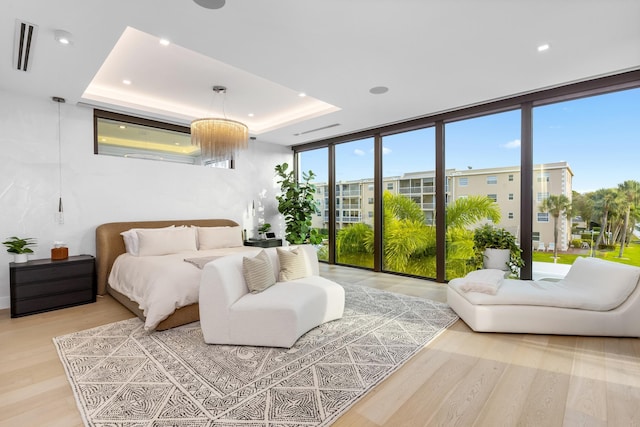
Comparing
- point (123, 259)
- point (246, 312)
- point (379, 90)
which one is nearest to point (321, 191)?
point (379, 90)

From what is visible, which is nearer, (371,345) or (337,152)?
(371,345)

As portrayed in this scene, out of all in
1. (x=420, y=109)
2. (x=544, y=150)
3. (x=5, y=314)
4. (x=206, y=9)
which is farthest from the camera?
(x=420, y=109)

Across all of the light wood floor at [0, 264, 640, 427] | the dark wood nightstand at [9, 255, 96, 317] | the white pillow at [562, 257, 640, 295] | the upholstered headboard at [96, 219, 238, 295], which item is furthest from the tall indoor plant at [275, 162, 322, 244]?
the white pillow at [562, 257, 640, 295]

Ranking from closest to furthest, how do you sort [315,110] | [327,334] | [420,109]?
[327,334]
[420,109]
[315,110]

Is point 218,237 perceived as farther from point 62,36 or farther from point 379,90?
point 379,90

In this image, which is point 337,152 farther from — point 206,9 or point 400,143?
point 206,9

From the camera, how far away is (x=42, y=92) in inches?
150

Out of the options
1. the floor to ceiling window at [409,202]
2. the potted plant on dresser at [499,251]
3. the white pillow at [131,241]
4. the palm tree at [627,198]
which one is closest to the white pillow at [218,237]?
the white pillow at [131,241]

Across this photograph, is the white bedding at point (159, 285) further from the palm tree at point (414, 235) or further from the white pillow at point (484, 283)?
the palm tree at point (414, 235)

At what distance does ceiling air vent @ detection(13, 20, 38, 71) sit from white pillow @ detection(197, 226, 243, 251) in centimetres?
284

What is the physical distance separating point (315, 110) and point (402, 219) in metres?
2.46

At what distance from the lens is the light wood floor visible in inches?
70.5

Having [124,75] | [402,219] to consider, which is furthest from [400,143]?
[124,75]

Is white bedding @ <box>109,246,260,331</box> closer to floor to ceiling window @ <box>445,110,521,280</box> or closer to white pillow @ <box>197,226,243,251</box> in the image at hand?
white pillow @ <box>197,226,243,251</box>
